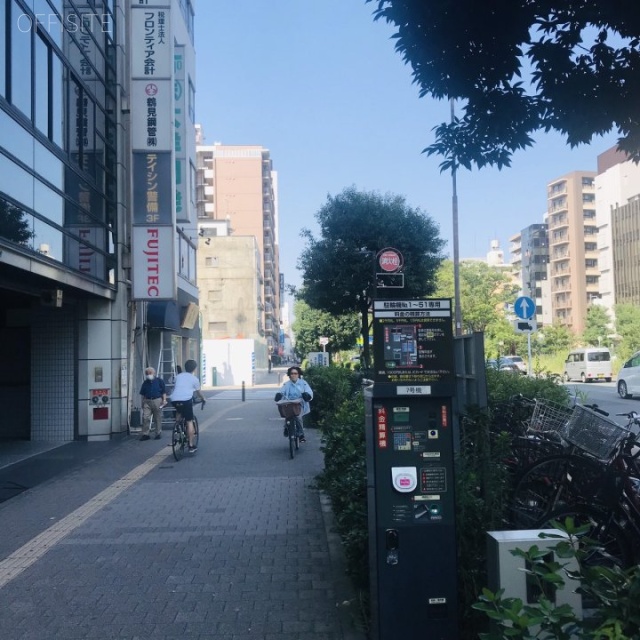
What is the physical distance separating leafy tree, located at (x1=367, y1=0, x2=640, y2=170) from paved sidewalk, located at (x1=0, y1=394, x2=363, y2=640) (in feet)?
11.3

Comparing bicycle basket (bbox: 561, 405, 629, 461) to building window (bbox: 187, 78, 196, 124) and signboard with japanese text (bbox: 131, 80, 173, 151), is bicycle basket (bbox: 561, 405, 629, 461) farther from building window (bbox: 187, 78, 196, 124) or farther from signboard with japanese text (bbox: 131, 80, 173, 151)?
building window (bbox: 187, 78, 196, 124)

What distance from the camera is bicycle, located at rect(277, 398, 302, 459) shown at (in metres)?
11.7

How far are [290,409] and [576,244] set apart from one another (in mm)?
84590

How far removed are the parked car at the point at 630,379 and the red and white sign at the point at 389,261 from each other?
14302mm

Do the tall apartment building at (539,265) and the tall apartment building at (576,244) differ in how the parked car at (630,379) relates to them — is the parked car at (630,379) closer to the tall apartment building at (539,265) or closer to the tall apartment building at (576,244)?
the tall apartment building at (576,244)

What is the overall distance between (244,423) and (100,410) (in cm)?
475

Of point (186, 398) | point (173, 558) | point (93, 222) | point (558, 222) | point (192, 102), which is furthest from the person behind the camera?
point (558, 222)

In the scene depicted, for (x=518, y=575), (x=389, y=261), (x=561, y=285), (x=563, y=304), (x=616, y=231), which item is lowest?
(x=518, y=575)

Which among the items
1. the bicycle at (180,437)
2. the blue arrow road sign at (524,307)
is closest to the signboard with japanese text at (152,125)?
the bicycle at (180,437)

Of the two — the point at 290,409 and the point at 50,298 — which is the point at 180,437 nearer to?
the point at 290,409

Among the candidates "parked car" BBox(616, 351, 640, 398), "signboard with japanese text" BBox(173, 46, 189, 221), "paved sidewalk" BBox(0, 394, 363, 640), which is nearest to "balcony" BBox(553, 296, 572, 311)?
"parked car" BBox(616, 351, 640, 398)

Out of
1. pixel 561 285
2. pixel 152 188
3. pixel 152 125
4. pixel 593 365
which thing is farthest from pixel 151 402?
pixel 561 285

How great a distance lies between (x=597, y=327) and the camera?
6250 cm

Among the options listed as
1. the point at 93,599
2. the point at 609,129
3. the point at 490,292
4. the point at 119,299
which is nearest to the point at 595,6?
the point at 609,129
